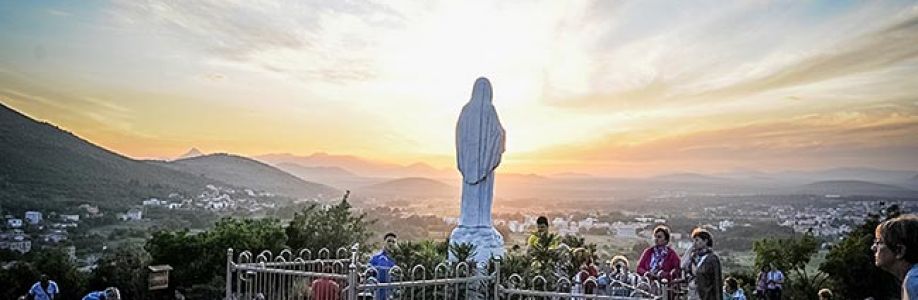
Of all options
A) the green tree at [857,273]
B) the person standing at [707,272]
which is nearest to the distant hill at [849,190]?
the green tree at [857,273]

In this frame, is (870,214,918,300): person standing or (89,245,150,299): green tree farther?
(89,245,150,299): green tree

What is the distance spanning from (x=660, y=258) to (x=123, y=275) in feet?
31.7

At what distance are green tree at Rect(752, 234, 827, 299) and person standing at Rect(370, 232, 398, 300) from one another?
30.9 feet

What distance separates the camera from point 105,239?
16234 mm

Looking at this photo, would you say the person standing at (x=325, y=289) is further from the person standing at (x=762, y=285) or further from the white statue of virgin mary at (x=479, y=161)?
the person standing at (x=762, y=285)

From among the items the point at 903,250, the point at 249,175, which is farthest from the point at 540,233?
the point at 249,175

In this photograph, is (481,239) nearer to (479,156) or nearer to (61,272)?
(479,156)

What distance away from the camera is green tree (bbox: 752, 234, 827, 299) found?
15211mm

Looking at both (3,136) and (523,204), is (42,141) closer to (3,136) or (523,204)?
(3,136)

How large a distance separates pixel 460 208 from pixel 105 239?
32.5 ft

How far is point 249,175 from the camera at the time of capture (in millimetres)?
24703

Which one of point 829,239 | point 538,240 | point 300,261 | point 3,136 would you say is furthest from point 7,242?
point 829,239

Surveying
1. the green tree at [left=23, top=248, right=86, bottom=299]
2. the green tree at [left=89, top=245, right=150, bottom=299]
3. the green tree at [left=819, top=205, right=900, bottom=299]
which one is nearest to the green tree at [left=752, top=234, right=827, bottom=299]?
the green tree at [left=819, top=205, right=900, bottom=299]

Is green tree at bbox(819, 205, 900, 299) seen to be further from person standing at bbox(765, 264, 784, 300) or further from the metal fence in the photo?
the metal fence
